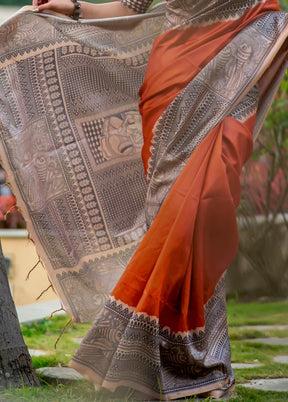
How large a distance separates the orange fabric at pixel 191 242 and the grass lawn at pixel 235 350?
354 millimetres

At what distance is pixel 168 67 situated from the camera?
2.86 meters

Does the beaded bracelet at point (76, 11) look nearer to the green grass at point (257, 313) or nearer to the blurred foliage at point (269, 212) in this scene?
the green grass at point (257, 313)

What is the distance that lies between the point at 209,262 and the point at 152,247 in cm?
22

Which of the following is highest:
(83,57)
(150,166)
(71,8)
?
(71,8)

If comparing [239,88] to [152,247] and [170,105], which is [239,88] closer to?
[170,105]

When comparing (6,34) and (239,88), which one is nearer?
(239,88)

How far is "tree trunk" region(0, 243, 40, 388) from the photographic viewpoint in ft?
9.00

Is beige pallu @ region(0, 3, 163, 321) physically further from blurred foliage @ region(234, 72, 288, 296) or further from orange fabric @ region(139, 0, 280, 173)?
blurred foliage @ region(234, 72, 288, 296)

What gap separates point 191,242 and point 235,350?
1.51 m

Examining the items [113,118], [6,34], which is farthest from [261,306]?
[6,34]

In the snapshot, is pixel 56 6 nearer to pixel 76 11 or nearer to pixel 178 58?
pixel 76 11

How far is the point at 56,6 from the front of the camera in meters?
3.08

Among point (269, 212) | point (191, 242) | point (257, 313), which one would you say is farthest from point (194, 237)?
point (269, 212)

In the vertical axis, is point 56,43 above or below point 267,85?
above
